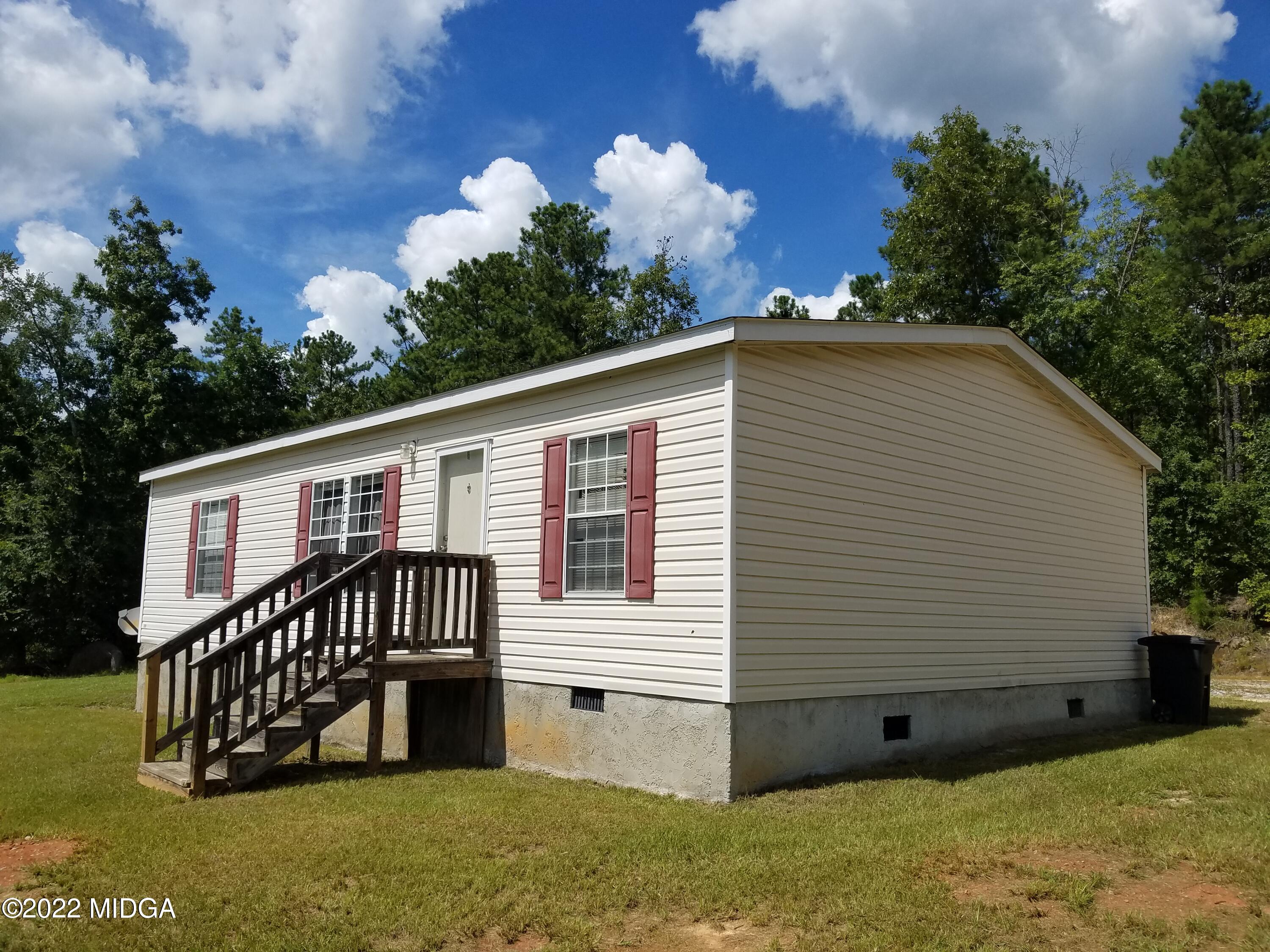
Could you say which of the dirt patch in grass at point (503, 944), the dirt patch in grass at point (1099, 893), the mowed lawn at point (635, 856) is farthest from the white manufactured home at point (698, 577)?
the dirt patch in grass at point (503, 944)

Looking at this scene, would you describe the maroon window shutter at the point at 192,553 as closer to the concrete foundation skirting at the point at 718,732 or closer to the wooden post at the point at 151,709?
the concrete foundation skirting at the point at 718,732

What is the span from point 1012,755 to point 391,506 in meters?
6.91

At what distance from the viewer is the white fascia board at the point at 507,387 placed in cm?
779

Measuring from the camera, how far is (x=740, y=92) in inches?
641

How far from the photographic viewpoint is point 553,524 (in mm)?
8938

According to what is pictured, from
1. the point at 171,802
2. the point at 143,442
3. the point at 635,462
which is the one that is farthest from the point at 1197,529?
the point at 143,442

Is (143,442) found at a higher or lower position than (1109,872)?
higher

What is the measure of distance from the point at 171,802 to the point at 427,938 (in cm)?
376

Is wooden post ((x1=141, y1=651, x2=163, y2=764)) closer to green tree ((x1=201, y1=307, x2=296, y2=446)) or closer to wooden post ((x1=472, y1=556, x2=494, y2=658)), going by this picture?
wooden post ((x1=472, y1=556, x2=494, y2=658))

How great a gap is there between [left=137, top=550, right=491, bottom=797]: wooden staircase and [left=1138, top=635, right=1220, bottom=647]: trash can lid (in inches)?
323

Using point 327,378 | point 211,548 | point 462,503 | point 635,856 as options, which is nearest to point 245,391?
point 327,378

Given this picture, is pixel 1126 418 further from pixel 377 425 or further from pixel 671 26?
pixel 377 425

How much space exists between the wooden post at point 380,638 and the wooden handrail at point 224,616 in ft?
2.77

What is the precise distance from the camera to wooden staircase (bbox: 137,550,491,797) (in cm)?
776
